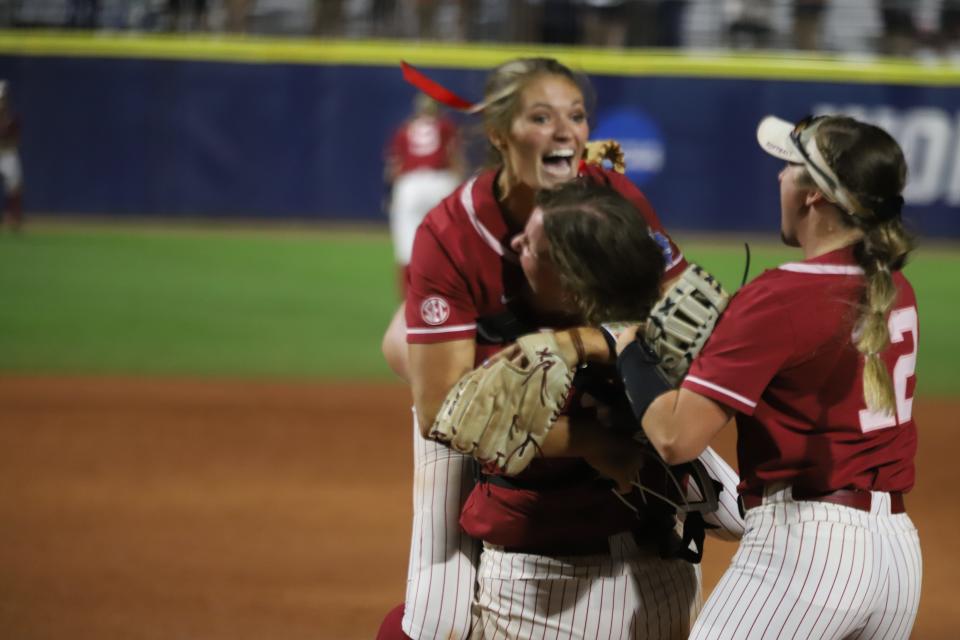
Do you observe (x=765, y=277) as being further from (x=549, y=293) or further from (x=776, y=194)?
(x=776, y=194)

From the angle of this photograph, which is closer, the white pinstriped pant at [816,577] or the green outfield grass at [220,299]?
the white pinstriped pant at [816,577]

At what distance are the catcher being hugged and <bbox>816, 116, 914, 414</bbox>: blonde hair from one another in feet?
1.06

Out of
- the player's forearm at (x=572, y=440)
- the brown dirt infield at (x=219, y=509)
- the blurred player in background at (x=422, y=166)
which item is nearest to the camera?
the player's forearm at (x=572, y=440)

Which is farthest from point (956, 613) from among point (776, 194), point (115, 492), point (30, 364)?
point (776, 194)

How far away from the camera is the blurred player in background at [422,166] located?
12.9m

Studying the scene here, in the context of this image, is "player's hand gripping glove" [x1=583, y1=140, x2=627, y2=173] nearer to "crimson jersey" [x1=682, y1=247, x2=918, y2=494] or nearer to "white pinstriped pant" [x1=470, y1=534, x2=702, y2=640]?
"crimson jersey" [x1=682, y1=247, x2=918, y2=494]

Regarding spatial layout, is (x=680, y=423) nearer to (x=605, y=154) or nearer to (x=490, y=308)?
(x=490, y=308)

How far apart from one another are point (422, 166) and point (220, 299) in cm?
251

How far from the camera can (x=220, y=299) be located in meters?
12.2

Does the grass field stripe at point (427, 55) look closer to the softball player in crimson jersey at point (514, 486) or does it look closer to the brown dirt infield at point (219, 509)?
the brown dirt infield at point (219, 509)

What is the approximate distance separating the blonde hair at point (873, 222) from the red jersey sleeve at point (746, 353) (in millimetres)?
172

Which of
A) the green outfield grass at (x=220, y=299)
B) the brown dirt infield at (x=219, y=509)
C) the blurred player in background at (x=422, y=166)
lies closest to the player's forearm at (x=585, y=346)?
the brown dirt infield at (x=219, y=509)

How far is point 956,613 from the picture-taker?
5.07 m

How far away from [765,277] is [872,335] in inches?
9.7
